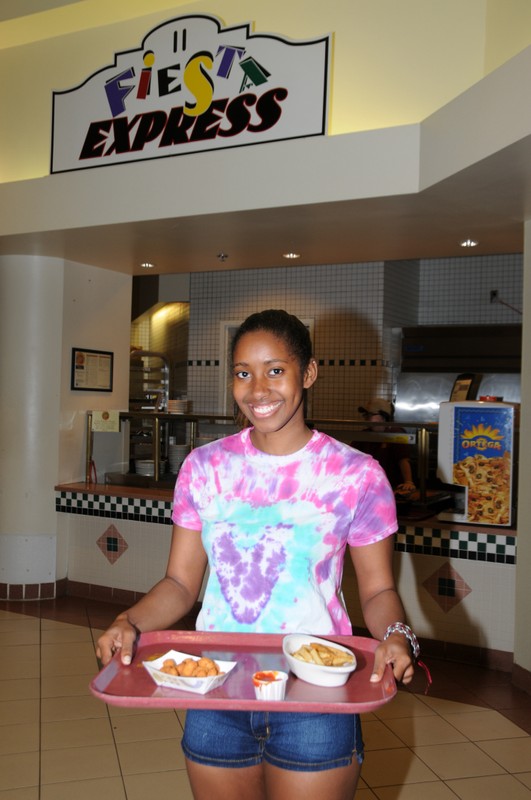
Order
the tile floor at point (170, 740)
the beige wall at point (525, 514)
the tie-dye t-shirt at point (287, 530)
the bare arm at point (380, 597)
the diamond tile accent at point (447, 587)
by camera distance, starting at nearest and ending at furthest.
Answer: the bare arm at point (380, 597) < the tie-dye t-shirt at point (287, 530) < the tile floor at point (170, 740) < the beige wall at point (525, 514) < the diamond tile accent at point (447, 587)

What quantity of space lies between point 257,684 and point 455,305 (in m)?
8.25

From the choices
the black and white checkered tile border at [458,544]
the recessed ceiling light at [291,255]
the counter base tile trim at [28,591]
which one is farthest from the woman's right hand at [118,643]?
the counter base tile trim at [28,591]

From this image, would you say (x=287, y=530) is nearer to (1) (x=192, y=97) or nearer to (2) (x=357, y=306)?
(1) (x=192, y=97)

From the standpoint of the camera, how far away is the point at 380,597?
5.47ft

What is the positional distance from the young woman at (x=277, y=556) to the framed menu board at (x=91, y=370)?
173 inches

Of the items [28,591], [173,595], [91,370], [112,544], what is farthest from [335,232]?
[28,591]

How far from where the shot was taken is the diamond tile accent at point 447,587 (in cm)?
448

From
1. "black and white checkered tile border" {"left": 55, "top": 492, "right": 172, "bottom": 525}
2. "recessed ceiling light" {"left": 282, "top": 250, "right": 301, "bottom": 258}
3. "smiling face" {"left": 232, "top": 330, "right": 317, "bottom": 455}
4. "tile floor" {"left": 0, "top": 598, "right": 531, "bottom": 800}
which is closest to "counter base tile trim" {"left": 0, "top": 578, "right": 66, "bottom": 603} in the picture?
"black and white checkered tile border" {"left": 55, "top": 492, "right": 172, "bottom": 525}

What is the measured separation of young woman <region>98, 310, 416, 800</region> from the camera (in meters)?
1.55

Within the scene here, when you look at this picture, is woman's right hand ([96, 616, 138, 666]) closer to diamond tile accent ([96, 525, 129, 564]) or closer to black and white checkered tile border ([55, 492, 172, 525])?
black and white checkered tile border ([55, 492, 172, 525])

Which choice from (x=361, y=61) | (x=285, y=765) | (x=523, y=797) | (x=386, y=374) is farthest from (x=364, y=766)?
(x=386, y=374)

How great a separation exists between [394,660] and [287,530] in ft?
1.13

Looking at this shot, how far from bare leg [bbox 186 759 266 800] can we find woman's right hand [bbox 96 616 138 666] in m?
0.28

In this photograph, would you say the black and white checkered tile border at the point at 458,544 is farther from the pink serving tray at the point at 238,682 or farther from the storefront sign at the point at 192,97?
the pink serving tray at the point at 238,682
